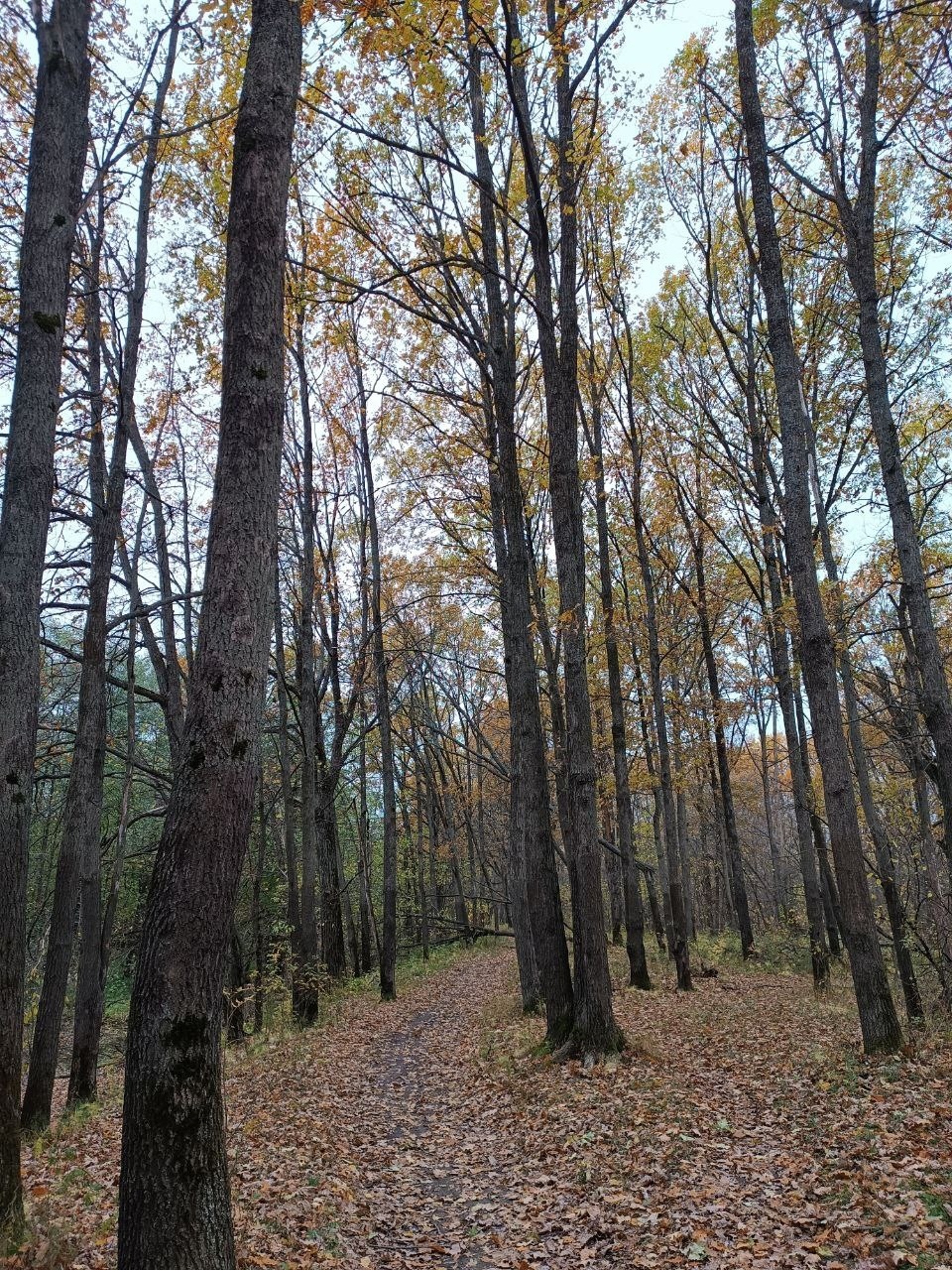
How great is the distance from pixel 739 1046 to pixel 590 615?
16.0 m

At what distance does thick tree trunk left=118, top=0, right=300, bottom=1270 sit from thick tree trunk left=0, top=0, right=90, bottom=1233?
6.58 ft

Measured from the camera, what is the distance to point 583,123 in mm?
10242

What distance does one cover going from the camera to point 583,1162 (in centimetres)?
529

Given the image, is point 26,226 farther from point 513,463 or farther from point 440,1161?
point 440,1161

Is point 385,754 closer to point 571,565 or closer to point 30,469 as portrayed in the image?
point 571,565

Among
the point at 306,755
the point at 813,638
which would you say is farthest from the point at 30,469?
the point at 306,755

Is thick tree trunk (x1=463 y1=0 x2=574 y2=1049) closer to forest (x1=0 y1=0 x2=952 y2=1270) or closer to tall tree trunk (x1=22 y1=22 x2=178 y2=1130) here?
forest (x1=0 y1=0 x2=952 y2=1270)

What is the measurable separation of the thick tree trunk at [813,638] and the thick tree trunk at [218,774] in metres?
5.78

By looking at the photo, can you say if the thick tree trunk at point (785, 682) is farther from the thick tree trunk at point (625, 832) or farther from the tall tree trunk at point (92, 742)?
the tall tree trunk at point (92, 742)

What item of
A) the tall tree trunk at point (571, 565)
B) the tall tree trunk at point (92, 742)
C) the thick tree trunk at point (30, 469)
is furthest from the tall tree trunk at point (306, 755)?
the thick tree trunk at point (30, 469)

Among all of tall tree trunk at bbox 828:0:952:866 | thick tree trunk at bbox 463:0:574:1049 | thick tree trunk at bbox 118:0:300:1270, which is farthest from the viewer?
thick tree trunk at bbox 463:0:574:1049

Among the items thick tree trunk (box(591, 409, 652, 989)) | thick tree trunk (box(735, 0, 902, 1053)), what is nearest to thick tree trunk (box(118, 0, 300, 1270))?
thick tree trunk (box(735, 0, 902, 1053))

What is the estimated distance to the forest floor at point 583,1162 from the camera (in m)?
4.04

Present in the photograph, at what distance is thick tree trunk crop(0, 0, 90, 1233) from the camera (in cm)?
442
